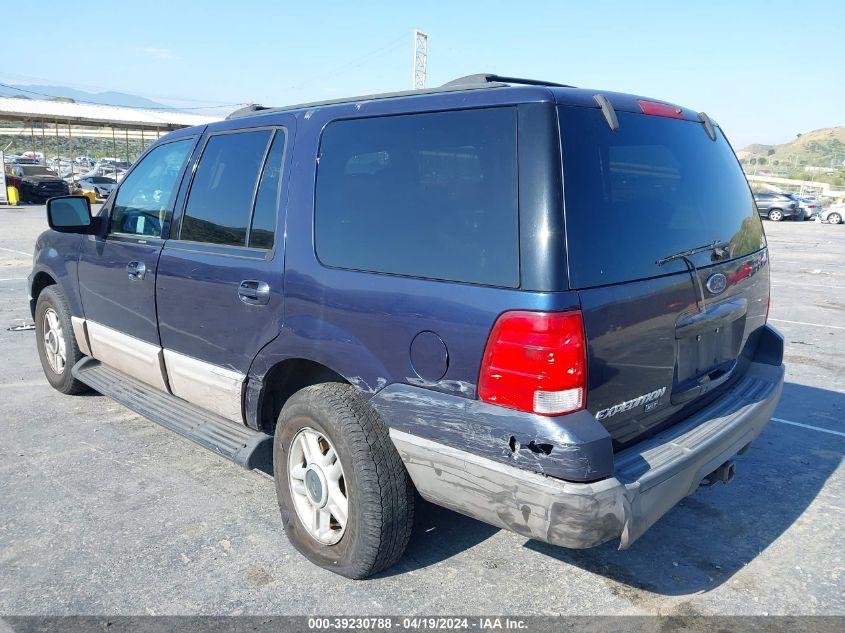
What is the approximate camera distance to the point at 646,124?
2887mm

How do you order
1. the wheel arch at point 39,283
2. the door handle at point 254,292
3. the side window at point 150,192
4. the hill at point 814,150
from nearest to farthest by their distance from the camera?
the door handle at point 254,292 → the side window at point 150,192 → the wheel arch at point 39,283 → the hill at point 814,150

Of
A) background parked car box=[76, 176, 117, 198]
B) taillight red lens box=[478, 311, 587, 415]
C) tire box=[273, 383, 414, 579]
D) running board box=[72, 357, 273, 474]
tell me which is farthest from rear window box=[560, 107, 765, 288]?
background parked car box=[76, 176, 117, 198]

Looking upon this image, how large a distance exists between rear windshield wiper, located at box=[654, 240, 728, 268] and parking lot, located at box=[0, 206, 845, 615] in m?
1.43

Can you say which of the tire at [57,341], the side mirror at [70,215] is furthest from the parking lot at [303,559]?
the side mirror at [70,215]

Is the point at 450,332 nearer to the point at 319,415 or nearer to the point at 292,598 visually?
the point at 319,415

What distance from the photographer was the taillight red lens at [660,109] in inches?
115

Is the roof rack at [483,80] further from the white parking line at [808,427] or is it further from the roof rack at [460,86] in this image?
the white parking line at [808,427]

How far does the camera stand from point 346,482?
9.34 feet

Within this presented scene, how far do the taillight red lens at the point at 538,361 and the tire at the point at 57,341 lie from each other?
12.7ft

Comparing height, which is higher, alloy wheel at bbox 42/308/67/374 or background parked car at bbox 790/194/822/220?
alloy wheel at bbox 42/308/67/374

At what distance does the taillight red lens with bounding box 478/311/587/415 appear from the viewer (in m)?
2.33

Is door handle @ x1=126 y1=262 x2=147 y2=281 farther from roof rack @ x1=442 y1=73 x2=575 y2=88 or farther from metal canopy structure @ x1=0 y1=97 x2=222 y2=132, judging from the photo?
metal canopy structure @ x1=0 y1=97 x2=222 y2=132

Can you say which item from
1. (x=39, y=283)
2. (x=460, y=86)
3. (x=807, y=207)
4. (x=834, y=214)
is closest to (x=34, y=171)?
(x=39, y=283)

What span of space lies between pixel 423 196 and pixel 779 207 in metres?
35.6
